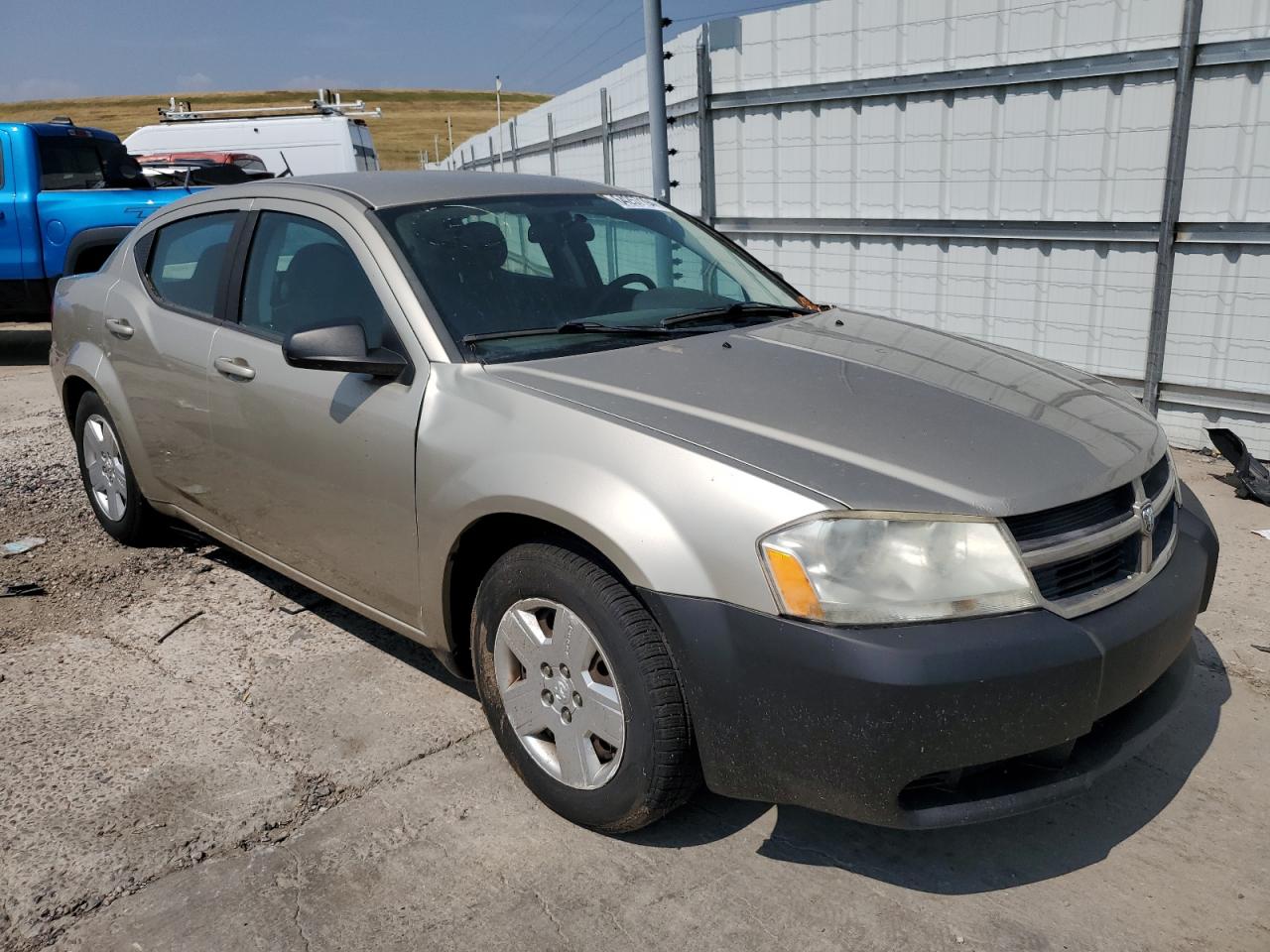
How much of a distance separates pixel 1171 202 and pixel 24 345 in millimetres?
11305

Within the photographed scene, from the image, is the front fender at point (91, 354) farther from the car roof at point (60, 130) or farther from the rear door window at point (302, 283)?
the car roof at point (60, 130)

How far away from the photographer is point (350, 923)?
8.24 feet

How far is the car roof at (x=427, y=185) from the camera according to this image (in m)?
3.55

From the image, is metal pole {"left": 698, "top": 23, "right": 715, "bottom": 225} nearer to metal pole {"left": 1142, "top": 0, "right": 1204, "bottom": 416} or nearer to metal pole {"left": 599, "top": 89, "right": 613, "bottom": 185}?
metal pole {"left": 599, "top": 89, "right": 613, "bottom": 185}

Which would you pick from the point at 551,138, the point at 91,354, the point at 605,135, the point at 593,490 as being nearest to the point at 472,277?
the point at 593,490

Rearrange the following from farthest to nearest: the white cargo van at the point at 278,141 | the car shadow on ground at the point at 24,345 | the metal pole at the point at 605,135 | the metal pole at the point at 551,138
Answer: the white cargo van at the point at 278,141 → the metal pole at the point at 551,138 → the car shadow on ground at the point at 24,345 → the metal pole at the point at 605,135

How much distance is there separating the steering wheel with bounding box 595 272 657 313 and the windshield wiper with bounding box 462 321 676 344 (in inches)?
6.3

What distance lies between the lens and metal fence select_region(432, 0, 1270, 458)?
579 centimetres

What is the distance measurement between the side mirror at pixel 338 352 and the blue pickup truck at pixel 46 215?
7.95 meters

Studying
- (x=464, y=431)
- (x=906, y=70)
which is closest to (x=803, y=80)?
(x=906, y=70)

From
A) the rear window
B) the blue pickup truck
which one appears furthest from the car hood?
the rear window

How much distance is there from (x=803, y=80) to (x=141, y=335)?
Answer: 5.01 meters

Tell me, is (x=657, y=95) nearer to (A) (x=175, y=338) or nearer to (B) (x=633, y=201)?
(B) (x=633, y=201)

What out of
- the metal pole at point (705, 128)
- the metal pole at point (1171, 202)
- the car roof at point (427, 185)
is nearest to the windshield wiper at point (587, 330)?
the car roof at point (427, 185)
